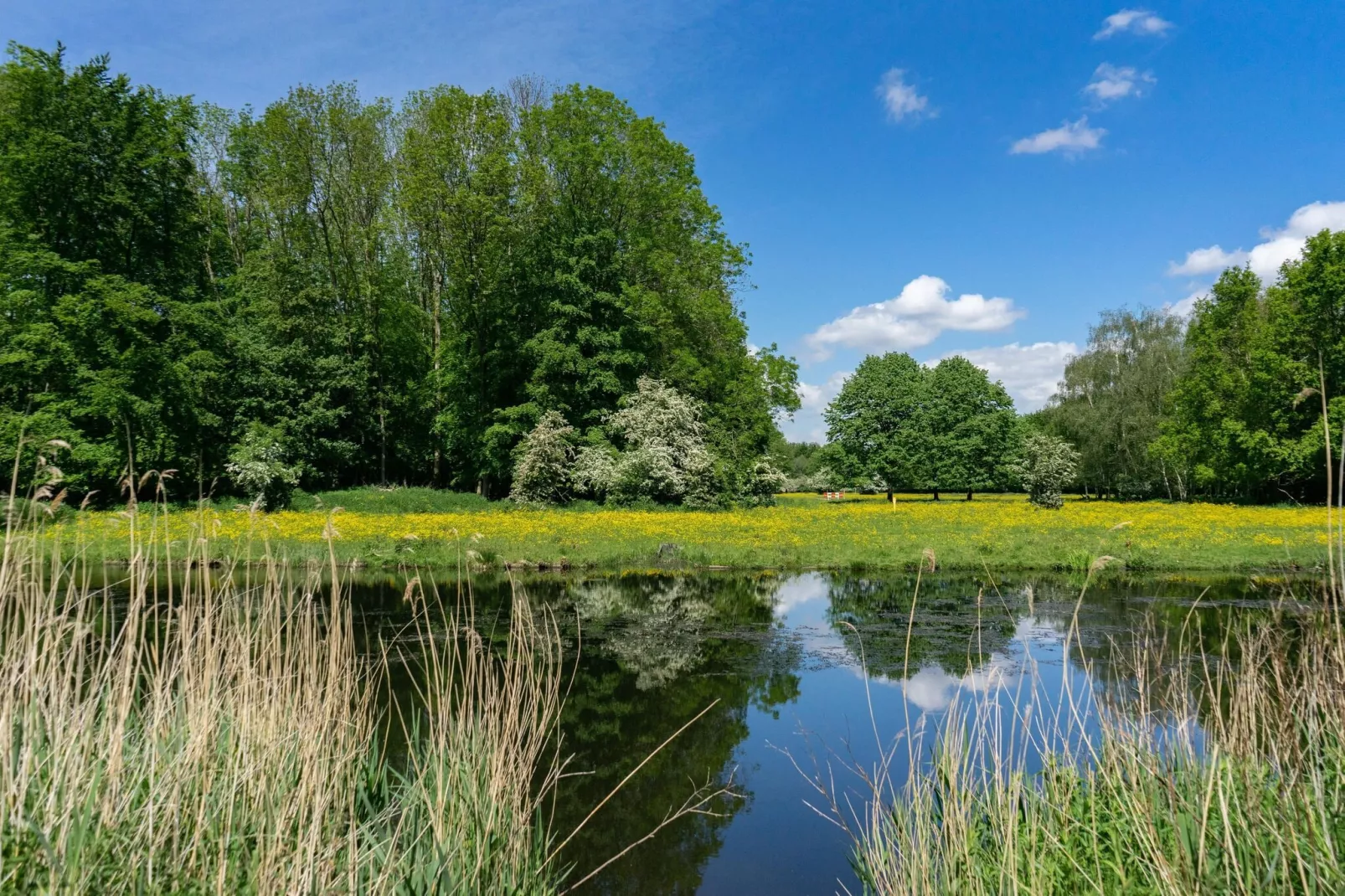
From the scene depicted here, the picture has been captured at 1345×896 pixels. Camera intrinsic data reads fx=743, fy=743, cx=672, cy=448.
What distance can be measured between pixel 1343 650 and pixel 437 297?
3929 centimetres

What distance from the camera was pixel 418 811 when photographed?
4.11 m

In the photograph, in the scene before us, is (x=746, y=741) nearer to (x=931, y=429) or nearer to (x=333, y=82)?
(x=333, y=82)

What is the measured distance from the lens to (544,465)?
29641 millimetres

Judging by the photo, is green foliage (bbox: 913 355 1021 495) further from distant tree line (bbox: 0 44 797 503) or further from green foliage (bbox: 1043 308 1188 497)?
distant tree line (bbox: 0 44 797 503)

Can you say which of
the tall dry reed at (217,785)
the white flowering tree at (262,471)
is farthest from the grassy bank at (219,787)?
the white flowering tree at (262,471)

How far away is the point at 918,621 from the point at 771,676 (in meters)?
4.06

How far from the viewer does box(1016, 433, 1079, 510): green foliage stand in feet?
109

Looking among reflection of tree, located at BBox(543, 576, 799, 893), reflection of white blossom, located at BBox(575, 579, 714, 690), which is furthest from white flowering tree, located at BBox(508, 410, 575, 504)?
reflection of tree, located at BBox(543, 576, 799, 893)

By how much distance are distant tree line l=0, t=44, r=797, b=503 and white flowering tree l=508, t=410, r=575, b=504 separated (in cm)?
72

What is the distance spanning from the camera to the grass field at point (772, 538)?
17.8 meters

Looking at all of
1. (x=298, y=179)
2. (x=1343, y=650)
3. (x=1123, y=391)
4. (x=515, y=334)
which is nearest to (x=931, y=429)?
(x=1123, y=391)

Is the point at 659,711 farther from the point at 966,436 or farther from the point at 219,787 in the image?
the point at 966,436

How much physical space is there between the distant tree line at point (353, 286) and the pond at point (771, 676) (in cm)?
1513

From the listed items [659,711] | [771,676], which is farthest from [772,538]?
[659,711]
